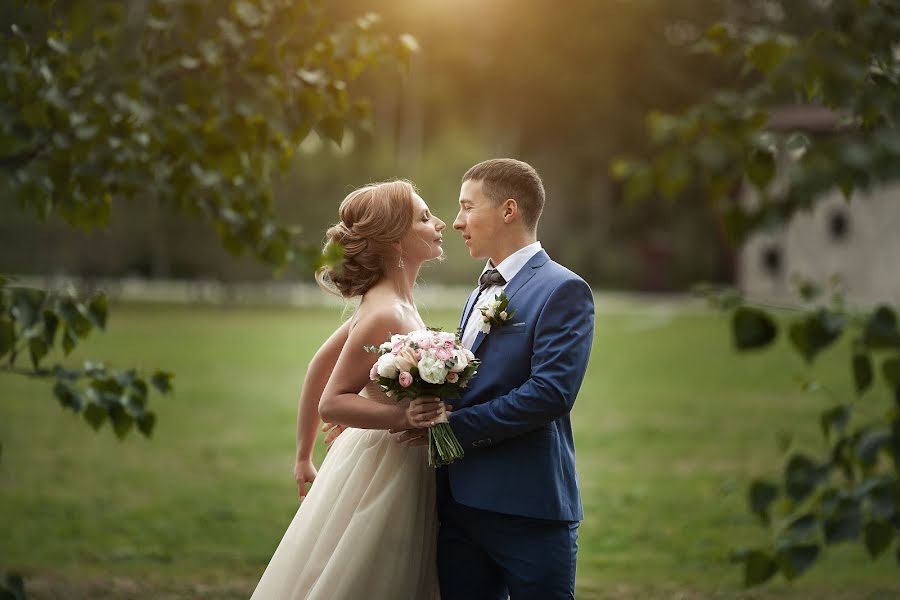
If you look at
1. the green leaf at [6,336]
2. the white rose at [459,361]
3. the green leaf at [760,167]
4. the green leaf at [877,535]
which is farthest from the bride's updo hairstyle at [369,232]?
the green leaf at [877,535]

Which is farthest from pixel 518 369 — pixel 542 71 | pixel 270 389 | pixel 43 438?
pixel 542 71

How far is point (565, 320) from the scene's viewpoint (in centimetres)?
363

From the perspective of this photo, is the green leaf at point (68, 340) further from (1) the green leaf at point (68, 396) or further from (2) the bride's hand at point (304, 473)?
(2) the bride's hand at point (304, 473)

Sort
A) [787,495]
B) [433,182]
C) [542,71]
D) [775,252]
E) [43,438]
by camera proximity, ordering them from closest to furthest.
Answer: [787,495] < [43,438] < [433,182] < [775,252] < [542,71]

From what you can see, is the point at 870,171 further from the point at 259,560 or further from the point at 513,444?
the point at 259,560

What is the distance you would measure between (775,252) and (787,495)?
1843 inches

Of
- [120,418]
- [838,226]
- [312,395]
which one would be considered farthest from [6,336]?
[838,226]

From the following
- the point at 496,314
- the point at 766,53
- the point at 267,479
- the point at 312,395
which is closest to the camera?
the point at 766,53

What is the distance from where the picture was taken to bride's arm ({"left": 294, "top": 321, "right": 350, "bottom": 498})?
4.08 m

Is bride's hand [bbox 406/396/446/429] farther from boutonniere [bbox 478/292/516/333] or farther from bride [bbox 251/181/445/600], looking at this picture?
boutonniere [bbox 478/292/516/333]

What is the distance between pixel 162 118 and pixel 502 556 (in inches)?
93.0

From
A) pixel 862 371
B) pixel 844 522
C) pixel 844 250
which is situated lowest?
pixel 844 250

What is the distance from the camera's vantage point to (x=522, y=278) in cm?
379

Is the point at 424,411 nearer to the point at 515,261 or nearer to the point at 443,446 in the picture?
the point at 443,446
